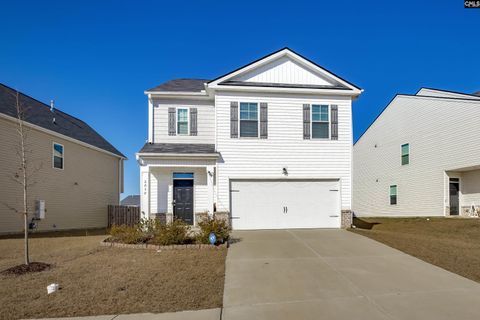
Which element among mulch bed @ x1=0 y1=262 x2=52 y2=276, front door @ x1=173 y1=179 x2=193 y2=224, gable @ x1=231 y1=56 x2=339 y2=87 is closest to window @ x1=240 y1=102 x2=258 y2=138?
gable @ x1=231 y1=56 x2=339 y2=87

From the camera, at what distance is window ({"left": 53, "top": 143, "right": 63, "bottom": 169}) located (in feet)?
52.7

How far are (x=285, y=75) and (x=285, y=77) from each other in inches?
3.7

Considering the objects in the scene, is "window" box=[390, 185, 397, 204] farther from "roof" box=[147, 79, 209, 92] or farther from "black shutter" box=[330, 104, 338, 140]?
"roof" box=[147, 79, 209, 92]

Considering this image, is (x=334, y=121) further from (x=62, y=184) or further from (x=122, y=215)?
(x=62, y=184)

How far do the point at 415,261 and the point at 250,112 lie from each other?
8130mm

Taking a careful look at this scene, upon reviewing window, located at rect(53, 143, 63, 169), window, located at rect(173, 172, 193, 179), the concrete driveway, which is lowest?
the concrete driveway

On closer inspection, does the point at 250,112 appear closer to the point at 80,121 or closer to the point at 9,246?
the point at 9,246

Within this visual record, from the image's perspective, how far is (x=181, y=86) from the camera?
15180 millimetres

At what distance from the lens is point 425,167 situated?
19781mm

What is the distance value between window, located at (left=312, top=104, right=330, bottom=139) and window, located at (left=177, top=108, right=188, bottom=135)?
5717 millimetres

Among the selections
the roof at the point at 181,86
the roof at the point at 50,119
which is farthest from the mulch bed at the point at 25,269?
the roof at the point at 181,86

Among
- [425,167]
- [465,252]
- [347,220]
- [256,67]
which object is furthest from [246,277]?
[425,167]

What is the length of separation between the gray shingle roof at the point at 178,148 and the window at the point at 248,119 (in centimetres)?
160

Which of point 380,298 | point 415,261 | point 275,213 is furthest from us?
point 275,213
